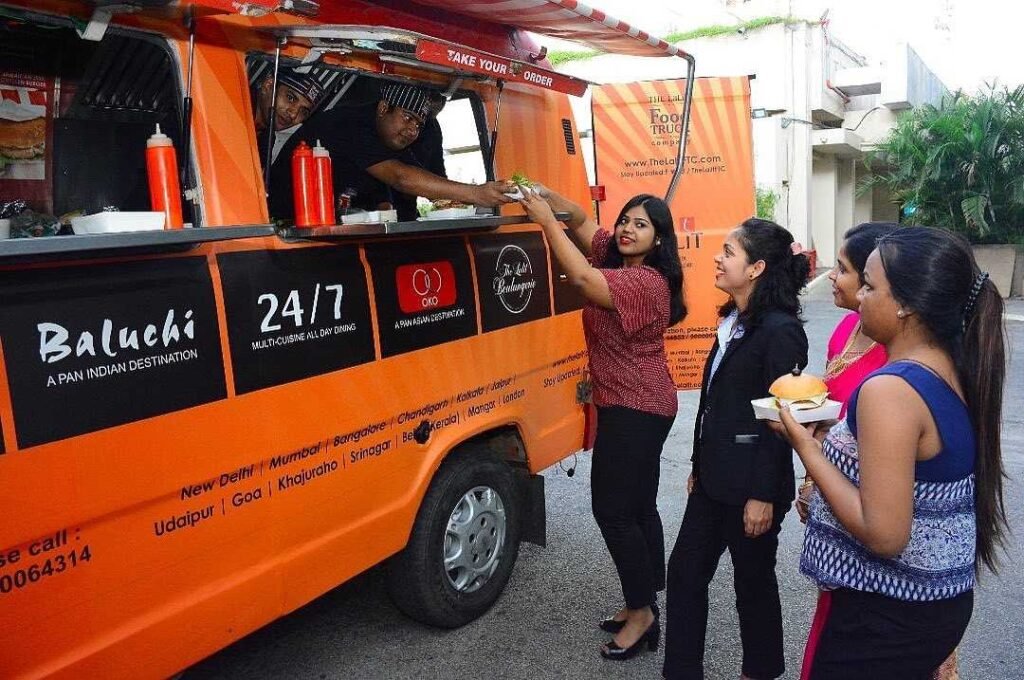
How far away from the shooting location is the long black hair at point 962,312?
1900 mm

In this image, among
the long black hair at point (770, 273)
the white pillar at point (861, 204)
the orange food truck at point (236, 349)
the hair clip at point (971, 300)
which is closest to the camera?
the hair clip at point (971, 300)

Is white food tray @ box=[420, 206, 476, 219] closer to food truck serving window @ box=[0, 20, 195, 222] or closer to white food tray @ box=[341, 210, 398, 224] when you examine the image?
white food tray @ box=[341, 210, 398, 224]

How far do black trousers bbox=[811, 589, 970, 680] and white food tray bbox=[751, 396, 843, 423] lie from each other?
43 cm

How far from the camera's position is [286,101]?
10.1 feet

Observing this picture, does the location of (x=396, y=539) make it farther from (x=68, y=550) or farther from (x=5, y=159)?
(x=5, y=159)

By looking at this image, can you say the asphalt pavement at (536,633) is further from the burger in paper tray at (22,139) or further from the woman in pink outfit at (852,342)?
the burger in paper tray at (22,139)

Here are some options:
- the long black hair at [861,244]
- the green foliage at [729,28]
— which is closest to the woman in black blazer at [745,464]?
the long black hair at [861,244]

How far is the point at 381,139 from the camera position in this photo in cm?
370

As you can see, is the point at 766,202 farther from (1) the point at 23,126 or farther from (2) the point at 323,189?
(1) the point at 23,126

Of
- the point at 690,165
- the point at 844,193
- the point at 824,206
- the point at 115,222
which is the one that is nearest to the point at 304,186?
the point at 115,222

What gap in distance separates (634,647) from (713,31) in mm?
15886

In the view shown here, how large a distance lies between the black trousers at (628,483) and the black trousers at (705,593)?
400 mm

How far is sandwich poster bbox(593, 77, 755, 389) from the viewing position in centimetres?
522

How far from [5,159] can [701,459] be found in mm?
2700
